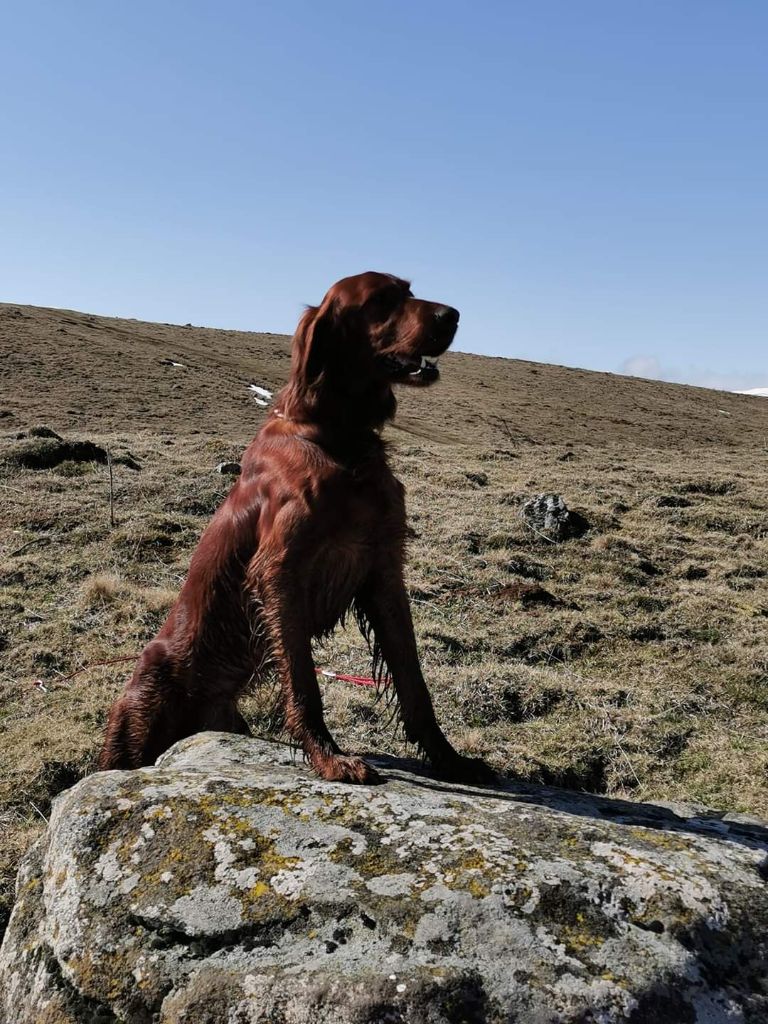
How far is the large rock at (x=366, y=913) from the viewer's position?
202 centimetres

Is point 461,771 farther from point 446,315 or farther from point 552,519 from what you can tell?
point 552,519

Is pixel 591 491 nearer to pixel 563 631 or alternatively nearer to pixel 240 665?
pixel 563 631

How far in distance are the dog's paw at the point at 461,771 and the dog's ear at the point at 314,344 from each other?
147cm

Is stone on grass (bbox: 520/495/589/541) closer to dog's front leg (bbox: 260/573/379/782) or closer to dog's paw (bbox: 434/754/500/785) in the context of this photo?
dog's paw (bbox: 434/754/500/785)

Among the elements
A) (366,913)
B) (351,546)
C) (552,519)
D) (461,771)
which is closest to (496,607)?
(552,519)

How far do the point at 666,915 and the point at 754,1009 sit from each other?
0.26m

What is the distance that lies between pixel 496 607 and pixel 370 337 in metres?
4.81

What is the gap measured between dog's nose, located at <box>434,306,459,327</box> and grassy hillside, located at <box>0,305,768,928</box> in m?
2.20

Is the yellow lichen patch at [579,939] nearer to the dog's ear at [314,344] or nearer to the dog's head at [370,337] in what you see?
the dog's head at [370,337]

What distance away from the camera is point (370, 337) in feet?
10.3

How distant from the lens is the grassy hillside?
16.8 feet

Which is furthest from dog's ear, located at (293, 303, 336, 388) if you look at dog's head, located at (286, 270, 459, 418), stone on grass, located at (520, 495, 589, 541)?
stone on grass, located at (520, 495, 589, 541)

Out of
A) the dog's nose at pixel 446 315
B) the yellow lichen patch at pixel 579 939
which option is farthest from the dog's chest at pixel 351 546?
the yellow lichen patch at pixel 579 939

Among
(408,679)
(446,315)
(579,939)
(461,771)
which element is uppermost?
(446,315)
